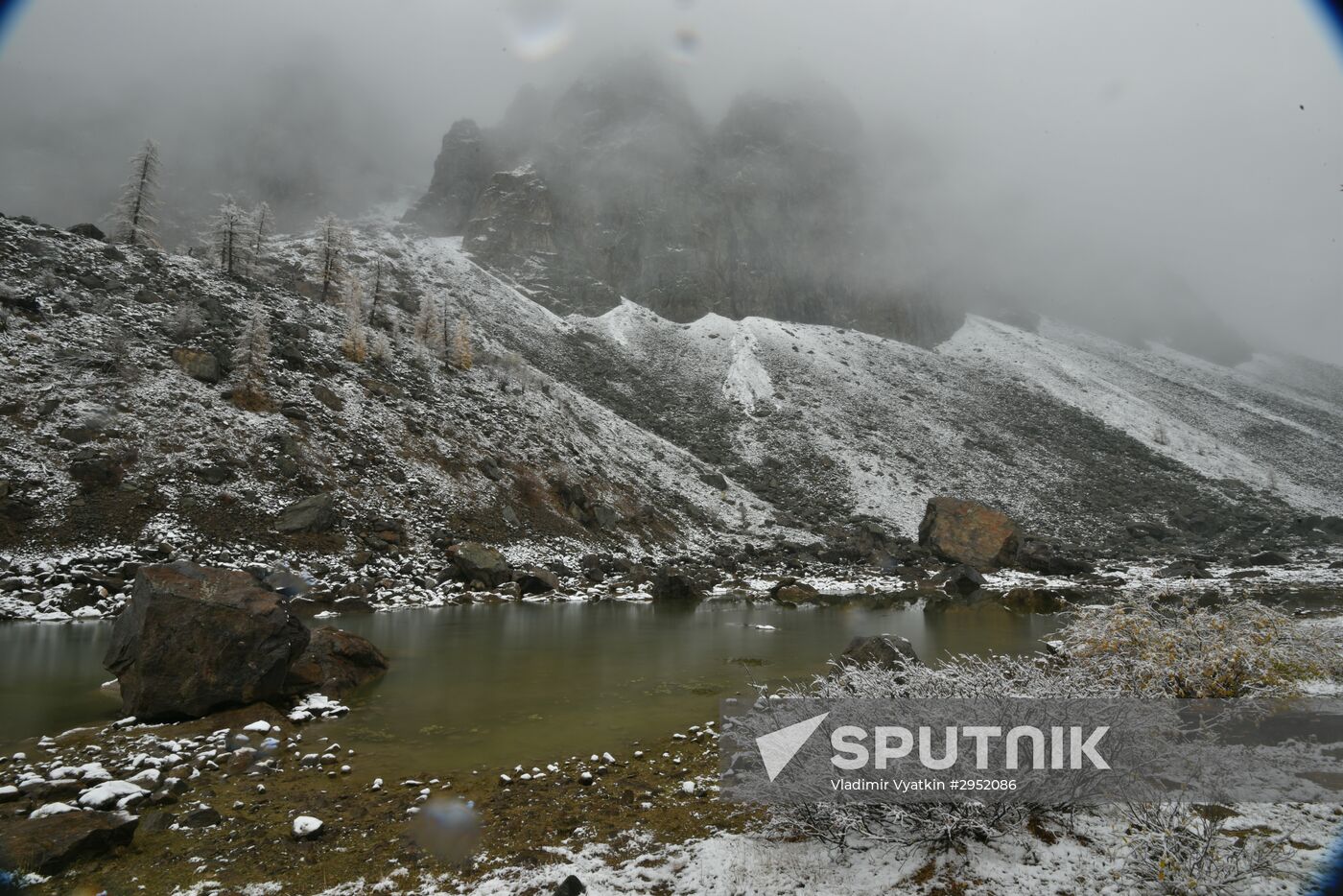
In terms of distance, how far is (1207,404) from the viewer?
342 ft

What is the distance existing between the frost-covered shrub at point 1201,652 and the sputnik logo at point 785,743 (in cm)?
450

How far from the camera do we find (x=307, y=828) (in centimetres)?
674

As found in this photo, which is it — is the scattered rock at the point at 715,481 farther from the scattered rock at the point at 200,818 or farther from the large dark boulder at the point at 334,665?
the scattered rock at the point at 200,818

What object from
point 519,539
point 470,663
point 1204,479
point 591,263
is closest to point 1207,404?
point 1204,479

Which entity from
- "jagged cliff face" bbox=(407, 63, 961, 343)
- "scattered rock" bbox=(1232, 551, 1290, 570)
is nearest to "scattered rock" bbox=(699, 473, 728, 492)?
"scattered rock" bbox=(1232, 551, 1290, 570)

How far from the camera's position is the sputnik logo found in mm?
5840

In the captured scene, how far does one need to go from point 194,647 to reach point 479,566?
750 inches

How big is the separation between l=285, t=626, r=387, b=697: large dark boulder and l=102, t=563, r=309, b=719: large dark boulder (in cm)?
81

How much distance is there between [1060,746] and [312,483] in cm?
3285

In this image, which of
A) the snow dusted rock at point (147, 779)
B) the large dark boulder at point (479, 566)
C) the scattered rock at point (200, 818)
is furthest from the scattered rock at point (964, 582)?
the snow dusted rock at point (147, 779)

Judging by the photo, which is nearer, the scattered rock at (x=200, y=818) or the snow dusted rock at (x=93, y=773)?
the scattered rock at (x=200, y=818)

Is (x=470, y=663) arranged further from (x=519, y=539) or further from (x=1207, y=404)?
(x=1207, y=404)

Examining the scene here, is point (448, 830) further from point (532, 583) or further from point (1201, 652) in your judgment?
point (532, 583)

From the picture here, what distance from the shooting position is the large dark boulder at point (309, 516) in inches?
1080
